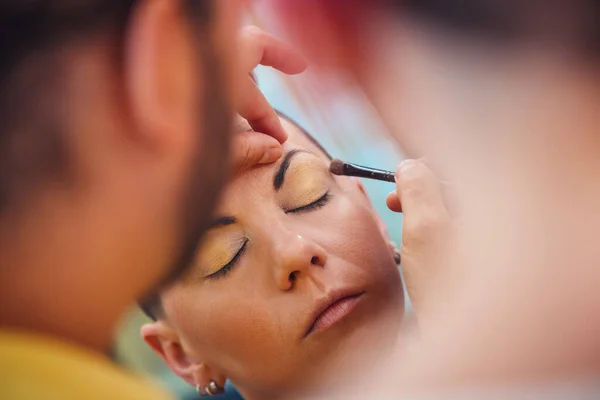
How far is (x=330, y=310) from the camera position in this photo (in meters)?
0.49

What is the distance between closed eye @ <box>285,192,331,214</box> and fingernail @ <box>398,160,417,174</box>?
2.4 inches

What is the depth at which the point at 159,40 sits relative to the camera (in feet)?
1.13

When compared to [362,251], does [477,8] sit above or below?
above

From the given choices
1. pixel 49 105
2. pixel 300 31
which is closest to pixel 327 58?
pixel 300 31

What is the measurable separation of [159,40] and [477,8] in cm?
25

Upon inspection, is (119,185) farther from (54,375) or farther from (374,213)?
(374,213)

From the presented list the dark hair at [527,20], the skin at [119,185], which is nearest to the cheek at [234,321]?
the skin at [119,185]

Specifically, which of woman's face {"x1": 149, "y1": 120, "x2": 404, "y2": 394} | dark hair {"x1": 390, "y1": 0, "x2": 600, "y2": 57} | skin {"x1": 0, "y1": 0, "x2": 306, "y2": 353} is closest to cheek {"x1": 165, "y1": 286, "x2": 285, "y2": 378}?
woman's face {"x1": 149, "y1": 120, "x2": 404, "y2": 394}

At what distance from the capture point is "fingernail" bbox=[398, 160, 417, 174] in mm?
510

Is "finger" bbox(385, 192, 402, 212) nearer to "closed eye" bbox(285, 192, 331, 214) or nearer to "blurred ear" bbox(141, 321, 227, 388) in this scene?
"closed eye" bbox(285, 192, 331, 214)

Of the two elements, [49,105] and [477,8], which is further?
[477,8]

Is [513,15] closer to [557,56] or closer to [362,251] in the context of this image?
[557,56]

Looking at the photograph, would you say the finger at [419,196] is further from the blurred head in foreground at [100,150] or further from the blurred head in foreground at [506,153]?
the blurred head in foreground at [100,150]

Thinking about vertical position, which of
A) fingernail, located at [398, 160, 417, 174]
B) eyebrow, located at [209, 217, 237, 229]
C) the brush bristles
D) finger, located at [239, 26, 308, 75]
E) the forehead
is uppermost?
finger, located at [239, 26, 308, 75]
